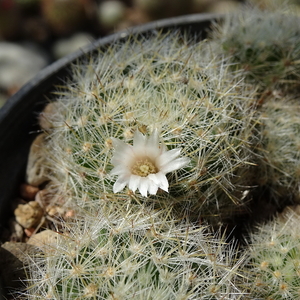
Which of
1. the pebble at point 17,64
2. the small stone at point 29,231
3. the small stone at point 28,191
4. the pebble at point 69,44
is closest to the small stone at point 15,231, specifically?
the small stone at point 29,231

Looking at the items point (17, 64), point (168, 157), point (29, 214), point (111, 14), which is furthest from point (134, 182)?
Answer: point (111, 14)

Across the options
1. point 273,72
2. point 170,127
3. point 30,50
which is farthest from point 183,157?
point 30,50

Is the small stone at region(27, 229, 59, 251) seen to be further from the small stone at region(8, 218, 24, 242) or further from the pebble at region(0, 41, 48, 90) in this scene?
the pebble at region(0, 41, 48, 90)

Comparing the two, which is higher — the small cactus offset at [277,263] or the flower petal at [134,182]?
the flower petal at [134,182]

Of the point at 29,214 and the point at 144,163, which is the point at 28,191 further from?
the point at 144,163

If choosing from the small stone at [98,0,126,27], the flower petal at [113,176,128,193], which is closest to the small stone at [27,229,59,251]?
the flower petal at [113,176,128,193]

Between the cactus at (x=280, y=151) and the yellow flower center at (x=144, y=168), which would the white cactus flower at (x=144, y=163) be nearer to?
the yellow flower center at (x=144, y=168)

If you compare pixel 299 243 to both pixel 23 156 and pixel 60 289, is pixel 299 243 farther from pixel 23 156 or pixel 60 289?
pixel 23 156
